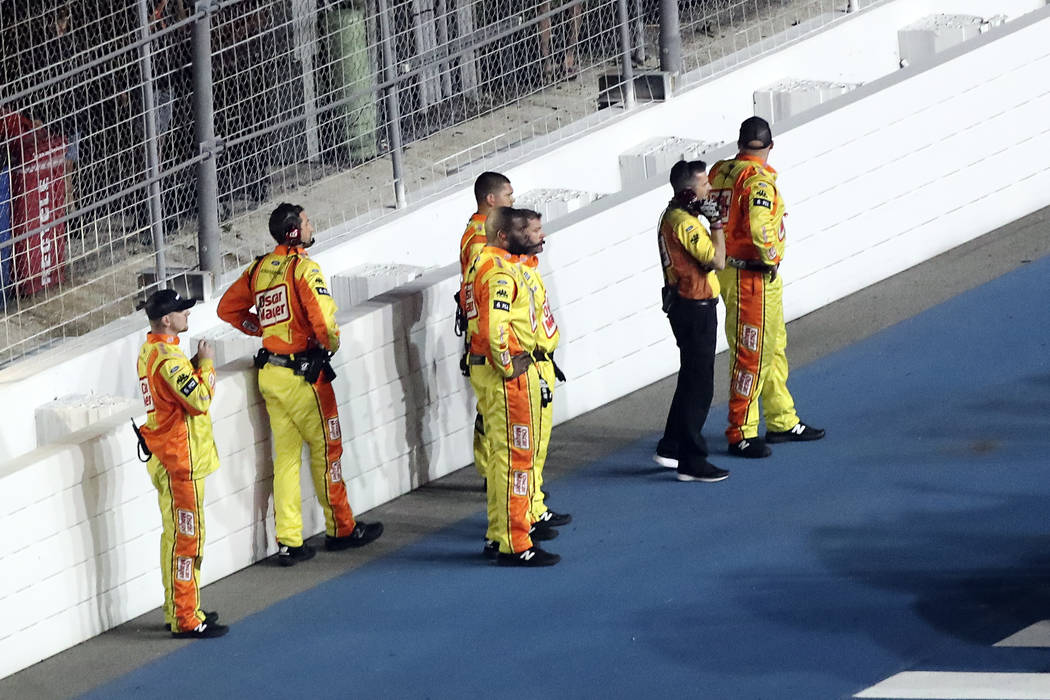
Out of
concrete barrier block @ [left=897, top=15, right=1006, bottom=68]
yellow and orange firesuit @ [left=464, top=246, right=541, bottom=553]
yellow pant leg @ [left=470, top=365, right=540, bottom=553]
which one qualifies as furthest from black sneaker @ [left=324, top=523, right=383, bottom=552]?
concrete barrier block @ [left=897, top=15, right=1006, bottom=68]

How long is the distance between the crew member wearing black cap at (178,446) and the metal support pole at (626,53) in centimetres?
517

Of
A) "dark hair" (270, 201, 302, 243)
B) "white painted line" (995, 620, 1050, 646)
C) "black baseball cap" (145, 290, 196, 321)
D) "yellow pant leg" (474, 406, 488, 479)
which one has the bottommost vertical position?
"white painted line" (995, 620, 1050, 646)

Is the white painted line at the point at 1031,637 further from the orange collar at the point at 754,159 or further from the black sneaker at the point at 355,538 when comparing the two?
the black sneaker at the point at 355,538

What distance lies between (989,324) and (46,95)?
19.9 feet

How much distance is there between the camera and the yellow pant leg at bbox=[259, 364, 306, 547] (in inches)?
410

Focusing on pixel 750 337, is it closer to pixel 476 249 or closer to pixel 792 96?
pixel 476 249

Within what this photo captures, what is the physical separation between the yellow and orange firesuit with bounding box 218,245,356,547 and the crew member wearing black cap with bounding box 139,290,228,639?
589 millimetres

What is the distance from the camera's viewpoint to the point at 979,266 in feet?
45.2

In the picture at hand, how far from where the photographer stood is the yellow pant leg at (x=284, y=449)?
1042 centimetres

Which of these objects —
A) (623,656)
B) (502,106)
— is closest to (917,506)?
(623,656)

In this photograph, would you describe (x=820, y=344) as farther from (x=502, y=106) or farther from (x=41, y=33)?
(x=41, y=33)

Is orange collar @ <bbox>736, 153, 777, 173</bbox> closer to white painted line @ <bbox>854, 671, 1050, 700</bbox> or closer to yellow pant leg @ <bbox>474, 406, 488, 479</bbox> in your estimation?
yellow pant leg @ <bbox>474, 406, 488, 479</bbox>

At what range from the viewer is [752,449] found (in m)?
11.4

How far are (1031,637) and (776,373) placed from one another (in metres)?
2.85
